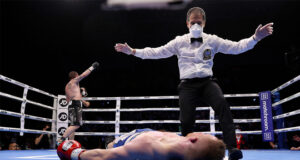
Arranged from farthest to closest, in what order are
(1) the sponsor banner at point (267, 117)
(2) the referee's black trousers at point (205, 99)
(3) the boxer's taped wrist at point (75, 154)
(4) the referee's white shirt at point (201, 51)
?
(1) the sponsor banner at point (267, 117) < (4) the referee's white shirt at point (201, 51) < (2) the referee's black trousers at point (205, 99) < (3) the boxer's taped wrist at point (75, 154)

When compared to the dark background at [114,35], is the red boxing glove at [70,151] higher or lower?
lower

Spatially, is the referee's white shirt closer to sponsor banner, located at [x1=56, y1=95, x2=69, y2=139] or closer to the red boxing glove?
the red boxing glove

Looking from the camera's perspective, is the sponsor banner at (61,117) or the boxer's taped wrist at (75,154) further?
the sponsor banner at (61,117)

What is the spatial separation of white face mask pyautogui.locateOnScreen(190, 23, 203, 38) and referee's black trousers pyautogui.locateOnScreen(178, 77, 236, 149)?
38 cm

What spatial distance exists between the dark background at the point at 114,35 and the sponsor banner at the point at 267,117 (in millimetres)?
3682

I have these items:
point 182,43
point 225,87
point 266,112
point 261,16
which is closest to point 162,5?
point 261,16

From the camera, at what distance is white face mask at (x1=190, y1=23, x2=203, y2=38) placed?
225 centimetres

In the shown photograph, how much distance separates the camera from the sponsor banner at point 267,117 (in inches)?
176

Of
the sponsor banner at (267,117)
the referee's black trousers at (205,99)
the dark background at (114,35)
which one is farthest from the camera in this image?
the dark background at (114,35)

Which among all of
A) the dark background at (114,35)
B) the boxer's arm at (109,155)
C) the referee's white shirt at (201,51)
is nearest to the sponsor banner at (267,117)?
the referee's white shirt at (201,51)

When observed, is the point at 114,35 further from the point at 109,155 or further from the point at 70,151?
the point at 109,155

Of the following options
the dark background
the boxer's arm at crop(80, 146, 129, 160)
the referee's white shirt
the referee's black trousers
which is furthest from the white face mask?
the dark background

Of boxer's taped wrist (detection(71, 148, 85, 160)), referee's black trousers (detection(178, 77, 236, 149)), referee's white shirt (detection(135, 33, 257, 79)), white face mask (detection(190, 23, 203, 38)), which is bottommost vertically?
boxer's taped wrist (detection(71, 148, 85, 160))

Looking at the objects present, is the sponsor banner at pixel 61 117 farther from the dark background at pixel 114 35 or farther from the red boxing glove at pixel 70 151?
the red boxing glove at pixel 70 151
